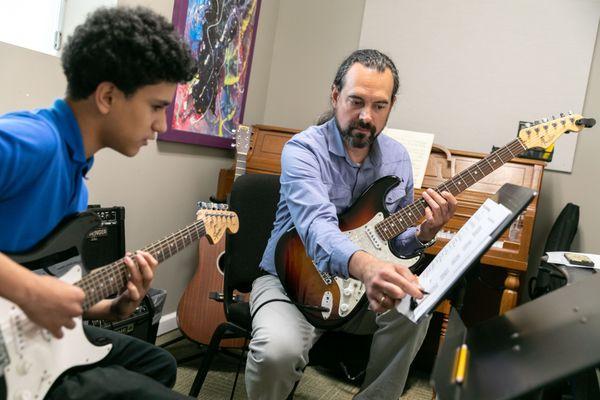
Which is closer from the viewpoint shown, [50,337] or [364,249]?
[50,337]

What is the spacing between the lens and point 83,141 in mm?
1103

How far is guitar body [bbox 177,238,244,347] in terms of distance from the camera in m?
2.47

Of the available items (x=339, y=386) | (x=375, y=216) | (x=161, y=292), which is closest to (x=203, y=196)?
(x=161, y=292)

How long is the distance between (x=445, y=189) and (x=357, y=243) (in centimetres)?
36

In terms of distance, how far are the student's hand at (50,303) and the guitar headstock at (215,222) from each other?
632 mm

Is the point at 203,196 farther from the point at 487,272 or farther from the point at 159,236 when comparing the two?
the point at 487,272

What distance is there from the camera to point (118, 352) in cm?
126

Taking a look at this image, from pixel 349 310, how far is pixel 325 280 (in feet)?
0.41

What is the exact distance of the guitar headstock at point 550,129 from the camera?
6.47 feet

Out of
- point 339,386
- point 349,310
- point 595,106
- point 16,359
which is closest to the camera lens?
point 16,359

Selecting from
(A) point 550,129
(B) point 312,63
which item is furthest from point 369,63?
(B) point 312,63

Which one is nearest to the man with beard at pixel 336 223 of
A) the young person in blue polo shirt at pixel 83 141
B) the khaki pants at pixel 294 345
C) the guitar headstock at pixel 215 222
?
the khaki pants at pixel 294 345

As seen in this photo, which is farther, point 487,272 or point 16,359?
point 487,272

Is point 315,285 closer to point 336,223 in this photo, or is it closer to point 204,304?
point 336,223
